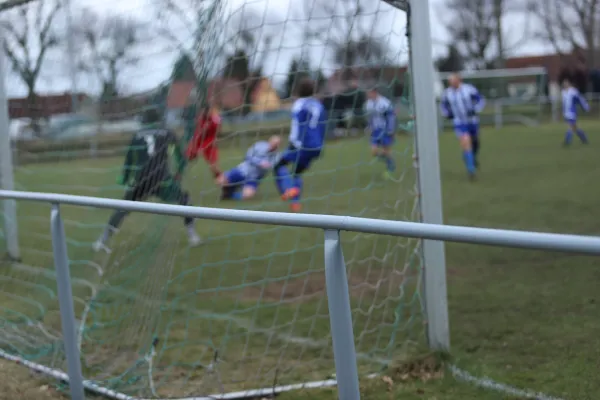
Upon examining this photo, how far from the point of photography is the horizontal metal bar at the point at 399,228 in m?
1.56

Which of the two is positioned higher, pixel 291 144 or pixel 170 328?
pixel 291 144

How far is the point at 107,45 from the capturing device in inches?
226

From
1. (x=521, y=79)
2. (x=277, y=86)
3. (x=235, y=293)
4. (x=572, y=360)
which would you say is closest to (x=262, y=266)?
(x=235, y=293)

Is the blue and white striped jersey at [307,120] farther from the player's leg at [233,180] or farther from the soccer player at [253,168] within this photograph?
the soccer player at [253,168]

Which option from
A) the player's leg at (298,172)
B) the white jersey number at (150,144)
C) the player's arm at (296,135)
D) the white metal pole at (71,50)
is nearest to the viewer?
the white jersey number at (150,144)

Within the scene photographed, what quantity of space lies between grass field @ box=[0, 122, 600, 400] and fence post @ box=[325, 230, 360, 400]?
2.26 ft

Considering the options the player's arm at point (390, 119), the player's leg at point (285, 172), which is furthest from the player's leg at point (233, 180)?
the player's arm at point (390, 119)

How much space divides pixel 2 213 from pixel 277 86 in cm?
387

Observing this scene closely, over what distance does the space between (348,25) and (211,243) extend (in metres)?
2.74

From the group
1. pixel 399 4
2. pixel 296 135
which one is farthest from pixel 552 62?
pixel 399 4

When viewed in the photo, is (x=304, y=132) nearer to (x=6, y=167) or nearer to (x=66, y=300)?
(x=6, y=167)

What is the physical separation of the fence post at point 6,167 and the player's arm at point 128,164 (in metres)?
1.76

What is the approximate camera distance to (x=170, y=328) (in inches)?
179

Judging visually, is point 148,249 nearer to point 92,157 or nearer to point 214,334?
point 214,334
